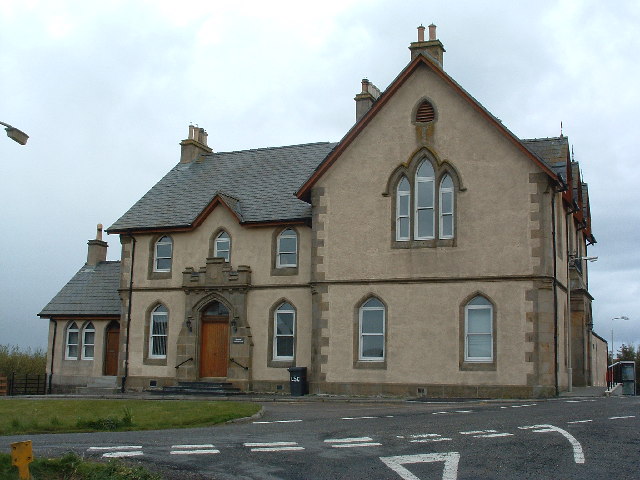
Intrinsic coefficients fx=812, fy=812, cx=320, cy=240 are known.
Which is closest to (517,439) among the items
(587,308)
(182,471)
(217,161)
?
(182,471)

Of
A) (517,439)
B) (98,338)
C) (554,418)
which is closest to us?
(517,439)

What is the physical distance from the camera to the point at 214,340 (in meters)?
29.7

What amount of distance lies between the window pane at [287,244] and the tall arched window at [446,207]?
595 cm

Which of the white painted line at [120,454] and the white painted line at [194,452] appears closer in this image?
the white painted line at [120,454]

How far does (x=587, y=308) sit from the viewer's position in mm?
31797

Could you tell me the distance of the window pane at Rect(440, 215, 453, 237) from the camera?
→ 25344 millimetres

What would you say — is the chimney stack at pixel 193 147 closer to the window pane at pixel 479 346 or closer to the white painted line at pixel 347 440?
the window pane at pixel 479 346

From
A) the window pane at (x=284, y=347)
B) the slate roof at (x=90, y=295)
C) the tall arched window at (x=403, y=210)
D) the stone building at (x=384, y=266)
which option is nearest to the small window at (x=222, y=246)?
the stone building at (x=384, y=266)

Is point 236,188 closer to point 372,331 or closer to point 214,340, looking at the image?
point 214,340

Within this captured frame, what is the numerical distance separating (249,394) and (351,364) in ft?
13.1

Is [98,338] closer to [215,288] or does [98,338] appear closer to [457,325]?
[215,288]

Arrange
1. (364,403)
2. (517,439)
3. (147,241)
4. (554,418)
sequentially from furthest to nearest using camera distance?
(147,241)
(364,403)
(554,418)
(517,439)

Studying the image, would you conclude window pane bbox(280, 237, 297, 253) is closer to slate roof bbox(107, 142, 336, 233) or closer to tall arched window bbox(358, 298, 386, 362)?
slate roof bbox(107, 142, 336, 233)

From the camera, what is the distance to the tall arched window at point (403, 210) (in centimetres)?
2588
